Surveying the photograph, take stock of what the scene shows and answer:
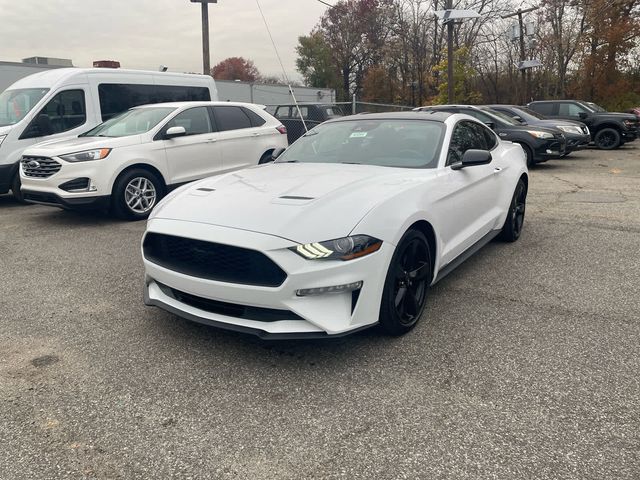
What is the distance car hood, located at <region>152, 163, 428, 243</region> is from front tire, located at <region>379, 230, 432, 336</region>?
1.23 feet

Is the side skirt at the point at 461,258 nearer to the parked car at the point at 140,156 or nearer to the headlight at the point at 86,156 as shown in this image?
the parked car at the point at 140,156

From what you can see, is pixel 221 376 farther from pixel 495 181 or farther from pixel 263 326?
pixel 495 181

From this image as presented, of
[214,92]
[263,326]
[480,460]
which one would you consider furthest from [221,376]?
[214,92]

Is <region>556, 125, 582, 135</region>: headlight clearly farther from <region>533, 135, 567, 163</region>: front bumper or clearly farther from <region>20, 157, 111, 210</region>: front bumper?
<region>20, 157, 111, 210</region>: front bumper

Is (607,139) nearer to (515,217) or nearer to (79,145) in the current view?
(515,217)

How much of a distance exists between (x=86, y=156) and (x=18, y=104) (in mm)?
3137

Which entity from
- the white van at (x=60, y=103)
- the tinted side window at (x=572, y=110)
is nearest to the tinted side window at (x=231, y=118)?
the white van at (x=60, y=103)

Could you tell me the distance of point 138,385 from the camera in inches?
114

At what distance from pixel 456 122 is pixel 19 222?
6.41 m

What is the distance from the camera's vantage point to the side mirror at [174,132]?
762 cm

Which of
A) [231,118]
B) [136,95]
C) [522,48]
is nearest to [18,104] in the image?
[136,95]

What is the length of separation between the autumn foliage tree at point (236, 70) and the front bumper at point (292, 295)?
2822 inches

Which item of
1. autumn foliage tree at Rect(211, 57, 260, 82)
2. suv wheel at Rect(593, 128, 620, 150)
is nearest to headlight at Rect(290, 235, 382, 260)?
suv wheel at Rect(593, 128, 620, 150)

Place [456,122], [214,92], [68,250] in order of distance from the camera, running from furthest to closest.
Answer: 1. [214,92]
2. [68,250]
3. [456,122]
